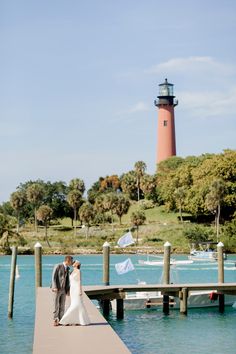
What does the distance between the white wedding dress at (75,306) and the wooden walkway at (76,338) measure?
0.25m

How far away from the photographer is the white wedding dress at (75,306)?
70.3 feet

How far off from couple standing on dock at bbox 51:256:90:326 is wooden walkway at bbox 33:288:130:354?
274mm

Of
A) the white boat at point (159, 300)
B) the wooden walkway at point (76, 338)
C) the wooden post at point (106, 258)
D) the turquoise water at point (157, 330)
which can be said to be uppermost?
the wooden post at point (106, 258)

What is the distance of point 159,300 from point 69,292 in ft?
45.6

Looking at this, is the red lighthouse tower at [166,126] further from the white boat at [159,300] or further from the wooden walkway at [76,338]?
the wooden walkway at [76,338]

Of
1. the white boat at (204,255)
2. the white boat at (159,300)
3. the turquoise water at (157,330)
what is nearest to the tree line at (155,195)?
the white boat at (204,255)

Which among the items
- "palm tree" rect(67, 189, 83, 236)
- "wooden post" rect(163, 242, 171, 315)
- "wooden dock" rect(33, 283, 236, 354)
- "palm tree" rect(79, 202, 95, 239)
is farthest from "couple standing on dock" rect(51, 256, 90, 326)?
"palm tree" rect(67, 189, 83, 236)

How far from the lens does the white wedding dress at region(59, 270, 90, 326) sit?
843 inches

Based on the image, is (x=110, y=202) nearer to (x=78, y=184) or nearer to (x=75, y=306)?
(x=78, y=184)

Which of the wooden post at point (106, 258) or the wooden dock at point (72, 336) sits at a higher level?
the wooden post at point (106, 258)

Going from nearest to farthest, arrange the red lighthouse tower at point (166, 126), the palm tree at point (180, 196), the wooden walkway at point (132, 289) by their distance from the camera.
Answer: the wooden walkway at point (132, 289), the palm tree at point (180, 196), the red lighthouse tower at point (166, 126)

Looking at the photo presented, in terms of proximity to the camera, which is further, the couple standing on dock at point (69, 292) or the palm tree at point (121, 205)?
the palm tree at point (121, 205)

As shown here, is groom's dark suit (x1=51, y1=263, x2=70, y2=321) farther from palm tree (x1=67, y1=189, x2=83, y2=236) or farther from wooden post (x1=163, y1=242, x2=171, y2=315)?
palm tree (x1=67, y1=189, x2=83, y2=236)

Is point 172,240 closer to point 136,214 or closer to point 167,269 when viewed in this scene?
point 136,214
